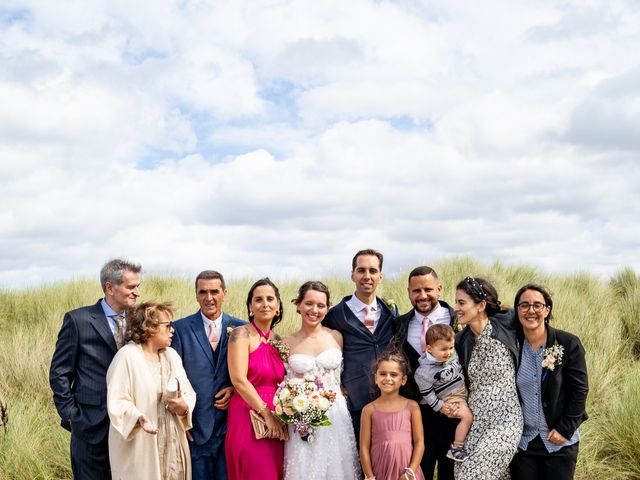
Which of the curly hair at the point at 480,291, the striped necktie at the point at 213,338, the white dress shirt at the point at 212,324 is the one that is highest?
the curly hair at the point at 480,291

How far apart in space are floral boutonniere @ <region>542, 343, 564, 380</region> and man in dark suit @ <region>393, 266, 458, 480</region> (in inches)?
35.9

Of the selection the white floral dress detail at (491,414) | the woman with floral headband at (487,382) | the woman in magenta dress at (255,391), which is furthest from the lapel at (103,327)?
the white floral dress detail at (491,414)

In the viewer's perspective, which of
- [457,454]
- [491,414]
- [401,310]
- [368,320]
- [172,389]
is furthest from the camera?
[401,310]

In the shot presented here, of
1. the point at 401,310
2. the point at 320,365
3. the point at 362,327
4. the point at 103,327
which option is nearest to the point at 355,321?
the point at 362,327

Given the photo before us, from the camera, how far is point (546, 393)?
5625 millimetres

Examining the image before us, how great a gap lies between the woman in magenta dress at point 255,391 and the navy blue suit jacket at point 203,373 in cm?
14

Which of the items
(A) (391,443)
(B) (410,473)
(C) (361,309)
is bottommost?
(B) (410,473)

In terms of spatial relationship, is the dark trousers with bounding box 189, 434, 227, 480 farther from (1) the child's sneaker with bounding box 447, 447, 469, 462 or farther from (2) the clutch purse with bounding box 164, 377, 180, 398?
(1) the child's sneaker with bounding box 447, 447, 469, 462

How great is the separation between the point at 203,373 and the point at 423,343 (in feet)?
6.28

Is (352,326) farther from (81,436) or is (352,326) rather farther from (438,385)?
(81,436)

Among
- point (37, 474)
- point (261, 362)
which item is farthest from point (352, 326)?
point (37, 474)

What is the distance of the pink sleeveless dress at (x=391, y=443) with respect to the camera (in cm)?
578

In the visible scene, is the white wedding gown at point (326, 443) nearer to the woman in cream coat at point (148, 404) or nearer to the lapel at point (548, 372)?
the woman in cream coat at point (148, 404)

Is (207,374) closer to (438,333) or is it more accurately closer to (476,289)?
(438,333)
